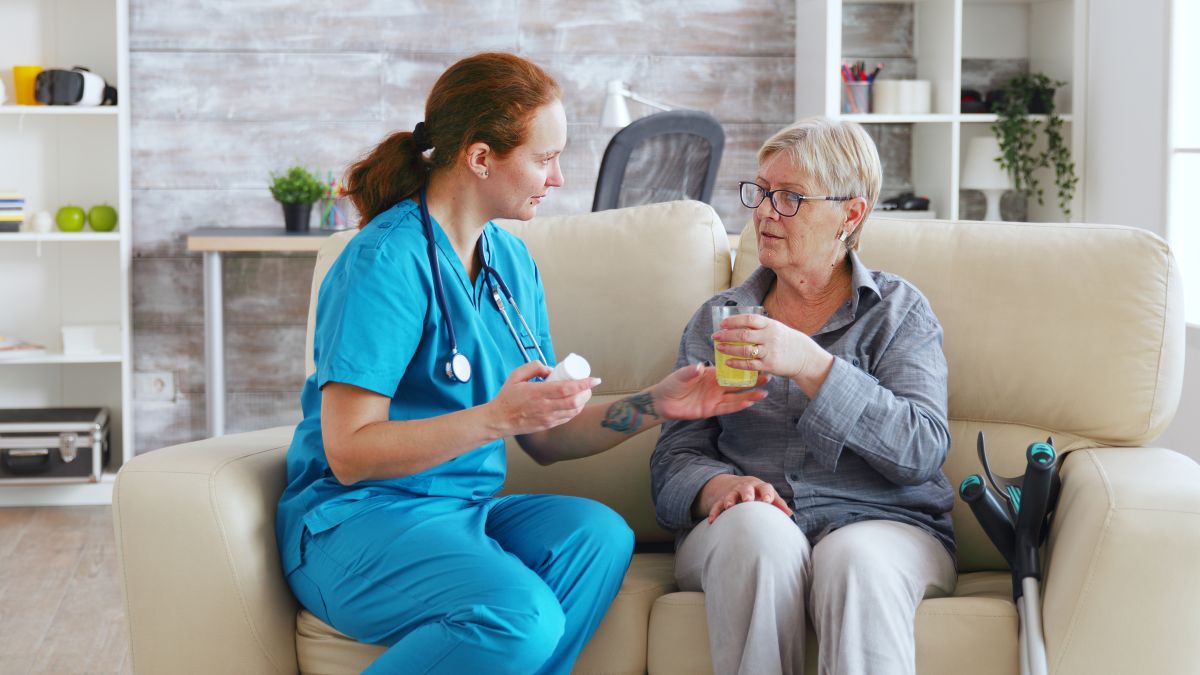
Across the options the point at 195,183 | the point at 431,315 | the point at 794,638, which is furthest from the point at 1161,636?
the point at 195,183

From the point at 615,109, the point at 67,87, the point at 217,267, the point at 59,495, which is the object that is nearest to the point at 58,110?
the point at 67,87

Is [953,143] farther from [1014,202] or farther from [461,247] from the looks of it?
[461,247]

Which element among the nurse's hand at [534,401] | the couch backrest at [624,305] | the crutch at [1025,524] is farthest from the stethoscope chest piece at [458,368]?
the crutch at [1025,524]

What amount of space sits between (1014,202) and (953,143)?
47cm

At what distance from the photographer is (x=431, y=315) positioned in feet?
5.62

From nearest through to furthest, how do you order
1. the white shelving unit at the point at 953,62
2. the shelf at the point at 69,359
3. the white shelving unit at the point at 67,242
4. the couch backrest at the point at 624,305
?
1. the couch backrest at the point at 624,305
2. the shelf at the point at 69,359
3. the white shelving unit at the point at 67,242
4. the white shelving unit at the point at 953,62

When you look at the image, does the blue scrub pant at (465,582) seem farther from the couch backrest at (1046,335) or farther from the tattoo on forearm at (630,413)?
the couch backrest at (1046,335)

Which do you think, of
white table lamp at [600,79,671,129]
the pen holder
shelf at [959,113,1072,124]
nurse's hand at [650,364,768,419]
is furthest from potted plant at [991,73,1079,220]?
nurse's hand at [650,364,768,419]

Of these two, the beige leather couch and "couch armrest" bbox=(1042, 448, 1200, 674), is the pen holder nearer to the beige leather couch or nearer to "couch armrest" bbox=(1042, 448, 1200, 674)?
the beige leather couch

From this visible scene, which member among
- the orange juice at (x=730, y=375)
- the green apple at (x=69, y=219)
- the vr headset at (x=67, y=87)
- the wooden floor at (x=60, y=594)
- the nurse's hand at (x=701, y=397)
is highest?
the vr headset at (x=67, y=87)

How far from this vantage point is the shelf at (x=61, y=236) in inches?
152

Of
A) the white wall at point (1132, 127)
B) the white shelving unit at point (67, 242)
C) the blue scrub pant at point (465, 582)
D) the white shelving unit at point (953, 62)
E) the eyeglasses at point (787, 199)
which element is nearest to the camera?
the blue scrub pant at point (465, 582)

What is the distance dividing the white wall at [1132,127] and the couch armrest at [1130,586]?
6.60ft

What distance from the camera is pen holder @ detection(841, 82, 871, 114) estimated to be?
4.21 meters
